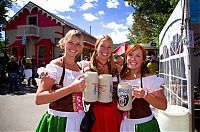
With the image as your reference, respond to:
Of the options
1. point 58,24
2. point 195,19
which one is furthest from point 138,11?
point 195,19

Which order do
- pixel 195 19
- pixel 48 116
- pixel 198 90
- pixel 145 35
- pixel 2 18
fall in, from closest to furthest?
pixel 48 116 → pixel 195 19 → pixel 198 90 → pixel 2 18 → pixel 145 35

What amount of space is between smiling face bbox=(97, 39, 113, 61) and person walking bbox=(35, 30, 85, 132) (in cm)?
25

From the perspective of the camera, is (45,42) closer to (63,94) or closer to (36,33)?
(36,33)

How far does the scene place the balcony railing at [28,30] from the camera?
25.3 meters

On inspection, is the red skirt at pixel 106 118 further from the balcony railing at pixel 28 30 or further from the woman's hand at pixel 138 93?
the balcony railing at pixel 28 30

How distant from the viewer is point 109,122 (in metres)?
2.30

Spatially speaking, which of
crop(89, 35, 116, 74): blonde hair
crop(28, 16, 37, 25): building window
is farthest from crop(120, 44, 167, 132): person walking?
crop(28, 16, 37, 25): building window

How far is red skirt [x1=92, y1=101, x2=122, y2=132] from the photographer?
2.29m

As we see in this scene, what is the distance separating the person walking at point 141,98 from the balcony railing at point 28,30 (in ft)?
77.9

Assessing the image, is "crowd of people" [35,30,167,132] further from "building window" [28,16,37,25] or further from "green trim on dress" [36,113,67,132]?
"building window" [28,16,37,25]

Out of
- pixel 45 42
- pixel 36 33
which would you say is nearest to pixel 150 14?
pixel 45 42

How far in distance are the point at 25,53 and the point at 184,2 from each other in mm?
22462

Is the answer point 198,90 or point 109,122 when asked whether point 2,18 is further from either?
point 109,122

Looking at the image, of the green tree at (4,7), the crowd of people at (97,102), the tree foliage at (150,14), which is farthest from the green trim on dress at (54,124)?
the tree foliage at (150,14)
